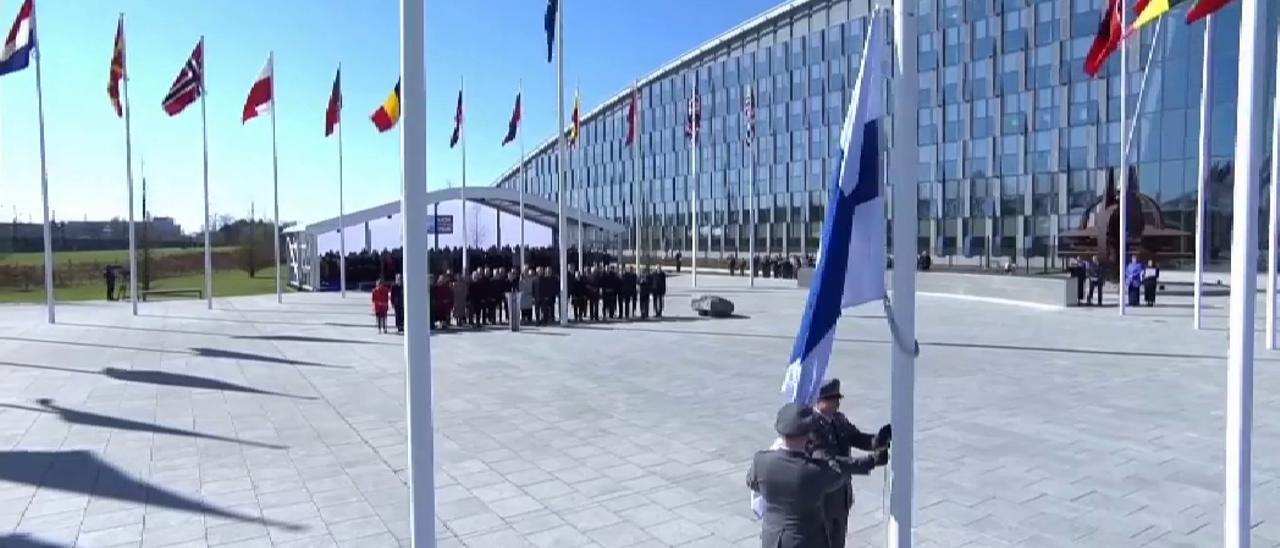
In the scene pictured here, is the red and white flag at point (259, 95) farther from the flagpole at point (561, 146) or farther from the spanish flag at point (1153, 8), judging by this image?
the spanish flag at point (1153, 8)

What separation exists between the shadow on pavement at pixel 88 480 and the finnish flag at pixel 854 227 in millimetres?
4299

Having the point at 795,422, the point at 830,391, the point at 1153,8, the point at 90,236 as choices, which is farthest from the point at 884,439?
the point at 90,236

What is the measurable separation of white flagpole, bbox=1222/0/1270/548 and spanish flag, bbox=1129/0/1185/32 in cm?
51

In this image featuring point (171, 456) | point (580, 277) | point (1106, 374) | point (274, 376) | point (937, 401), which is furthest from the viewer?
point (580, 277)

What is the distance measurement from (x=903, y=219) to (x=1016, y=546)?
3.03 m

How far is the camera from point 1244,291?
405 cm

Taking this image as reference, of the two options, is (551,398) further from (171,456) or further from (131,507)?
(131,507)

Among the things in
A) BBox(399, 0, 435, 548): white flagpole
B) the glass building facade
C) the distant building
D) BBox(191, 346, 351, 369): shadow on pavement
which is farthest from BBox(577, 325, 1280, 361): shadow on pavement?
the distant building

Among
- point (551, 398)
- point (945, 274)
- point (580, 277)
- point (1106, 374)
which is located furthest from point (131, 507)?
point (945, 274)

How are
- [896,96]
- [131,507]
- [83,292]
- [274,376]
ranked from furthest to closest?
1. [83,292]
2. [274,376]
3. [131,507]
4. [896,96]

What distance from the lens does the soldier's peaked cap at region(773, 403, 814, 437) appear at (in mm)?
3490

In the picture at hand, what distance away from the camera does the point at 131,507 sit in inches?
250

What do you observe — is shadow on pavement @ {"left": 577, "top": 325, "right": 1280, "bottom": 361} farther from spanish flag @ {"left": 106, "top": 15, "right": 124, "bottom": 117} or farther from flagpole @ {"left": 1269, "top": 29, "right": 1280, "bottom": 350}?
spanish flag @ {"left": 106, "top": 15, "right": 124, "bottom": 117}

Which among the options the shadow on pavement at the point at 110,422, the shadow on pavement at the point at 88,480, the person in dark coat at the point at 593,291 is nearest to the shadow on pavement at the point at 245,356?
the shadow on pavement at the point at 110,422
